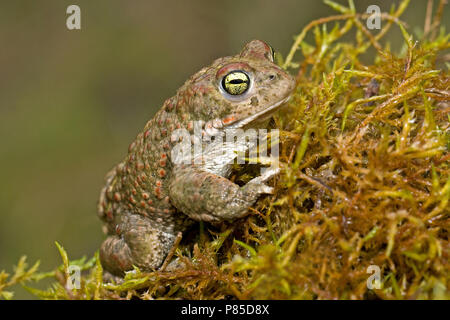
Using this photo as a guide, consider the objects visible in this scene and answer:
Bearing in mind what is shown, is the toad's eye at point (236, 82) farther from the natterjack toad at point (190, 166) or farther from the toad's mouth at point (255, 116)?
the toad's mouth at point (255, 116)

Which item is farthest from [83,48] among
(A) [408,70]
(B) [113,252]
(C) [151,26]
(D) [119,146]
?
(A) [408,70]

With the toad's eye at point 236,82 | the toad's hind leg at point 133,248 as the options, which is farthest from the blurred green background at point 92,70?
the toad's eye at point 236,82

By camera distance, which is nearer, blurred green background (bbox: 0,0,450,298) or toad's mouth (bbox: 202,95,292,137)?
toad's mouth (bbox: 202,95,292,137)

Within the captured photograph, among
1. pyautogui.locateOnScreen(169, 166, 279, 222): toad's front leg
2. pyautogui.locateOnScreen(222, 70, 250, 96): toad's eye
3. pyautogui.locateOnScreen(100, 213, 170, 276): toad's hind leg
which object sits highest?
pyautogui.locateOnScreen(222, 70, 250, 96): toad's eye

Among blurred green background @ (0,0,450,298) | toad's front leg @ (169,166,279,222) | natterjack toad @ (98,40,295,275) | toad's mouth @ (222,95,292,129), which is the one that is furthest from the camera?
blurred green background @ (0,0,450,298)

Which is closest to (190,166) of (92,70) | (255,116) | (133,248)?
(255,116)

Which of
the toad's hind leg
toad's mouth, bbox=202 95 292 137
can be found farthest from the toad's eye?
the toad's hind leg

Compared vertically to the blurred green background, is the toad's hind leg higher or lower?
lower

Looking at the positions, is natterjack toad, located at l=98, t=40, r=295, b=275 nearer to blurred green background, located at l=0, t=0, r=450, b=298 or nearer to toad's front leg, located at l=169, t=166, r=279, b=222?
toad's front leg, located at l=169, t=166, r=279, b=222

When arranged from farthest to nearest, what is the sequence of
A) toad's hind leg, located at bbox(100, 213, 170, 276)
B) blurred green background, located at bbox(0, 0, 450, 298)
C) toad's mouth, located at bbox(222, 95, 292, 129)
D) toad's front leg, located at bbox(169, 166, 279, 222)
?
blurred green background, located at bbox(0, 0, 450, 298) < toad's hind leg, located at bbox(100, 213, 170, 276) < toad's mouth, located at bbox(222, 95, 292, 129) < toad's front leg, located at bbox(169, 166, 279, 222)

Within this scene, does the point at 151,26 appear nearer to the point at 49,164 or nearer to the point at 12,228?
the point at 49,164
